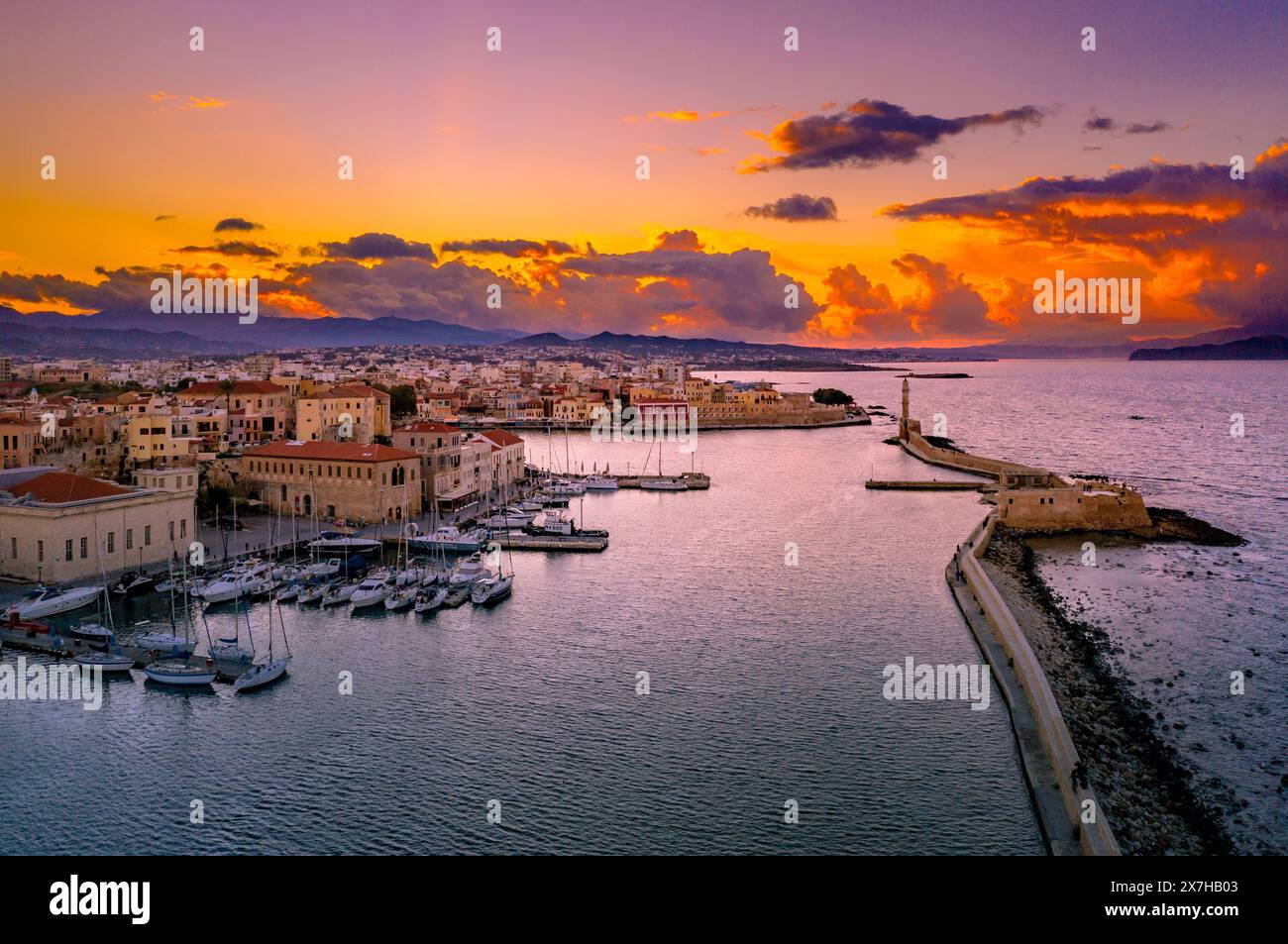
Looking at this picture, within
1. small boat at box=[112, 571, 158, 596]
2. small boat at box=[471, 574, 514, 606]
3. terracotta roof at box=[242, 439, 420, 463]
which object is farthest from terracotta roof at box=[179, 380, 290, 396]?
small boat at box=[471, 574, 514, 606]

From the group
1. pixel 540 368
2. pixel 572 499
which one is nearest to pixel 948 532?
pixel 572 499

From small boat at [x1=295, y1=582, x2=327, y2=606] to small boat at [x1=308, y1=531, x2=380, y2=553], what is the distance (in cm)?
262

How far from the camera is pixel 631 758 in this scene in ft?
30.8

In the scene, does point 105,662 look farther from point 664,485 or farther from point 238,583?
point 664,485

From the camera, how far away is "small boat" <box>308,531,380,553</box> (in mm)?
18469

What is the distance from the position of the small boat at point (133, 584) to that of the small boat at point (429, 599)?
4.39m

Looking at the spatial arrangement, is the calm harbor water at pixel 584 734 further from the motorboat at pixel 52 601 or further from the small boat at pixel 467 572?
the motorboat at pixel 52 601

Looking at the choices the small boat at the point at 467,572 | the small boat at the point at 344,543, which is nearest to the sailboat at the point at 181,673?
the small boat at the point at 467,572

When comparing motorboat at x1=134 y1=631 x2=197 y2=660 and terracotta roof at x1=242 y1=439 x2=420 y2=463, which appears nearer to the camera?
motorboat at x1=134 y1=631 x2=197 y2=660

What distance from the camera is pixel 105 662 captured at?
1186 centimetres

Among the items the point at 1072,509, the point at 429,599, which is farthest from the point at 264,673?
the point at 1072,509

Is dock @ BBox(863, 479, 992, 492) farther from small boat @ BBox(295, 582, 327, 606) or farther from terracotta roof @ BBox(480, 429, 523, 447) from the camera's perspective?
small boat @ BBox(295, 582, 327, 606)

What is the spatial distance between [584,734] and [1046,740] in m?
4.61
